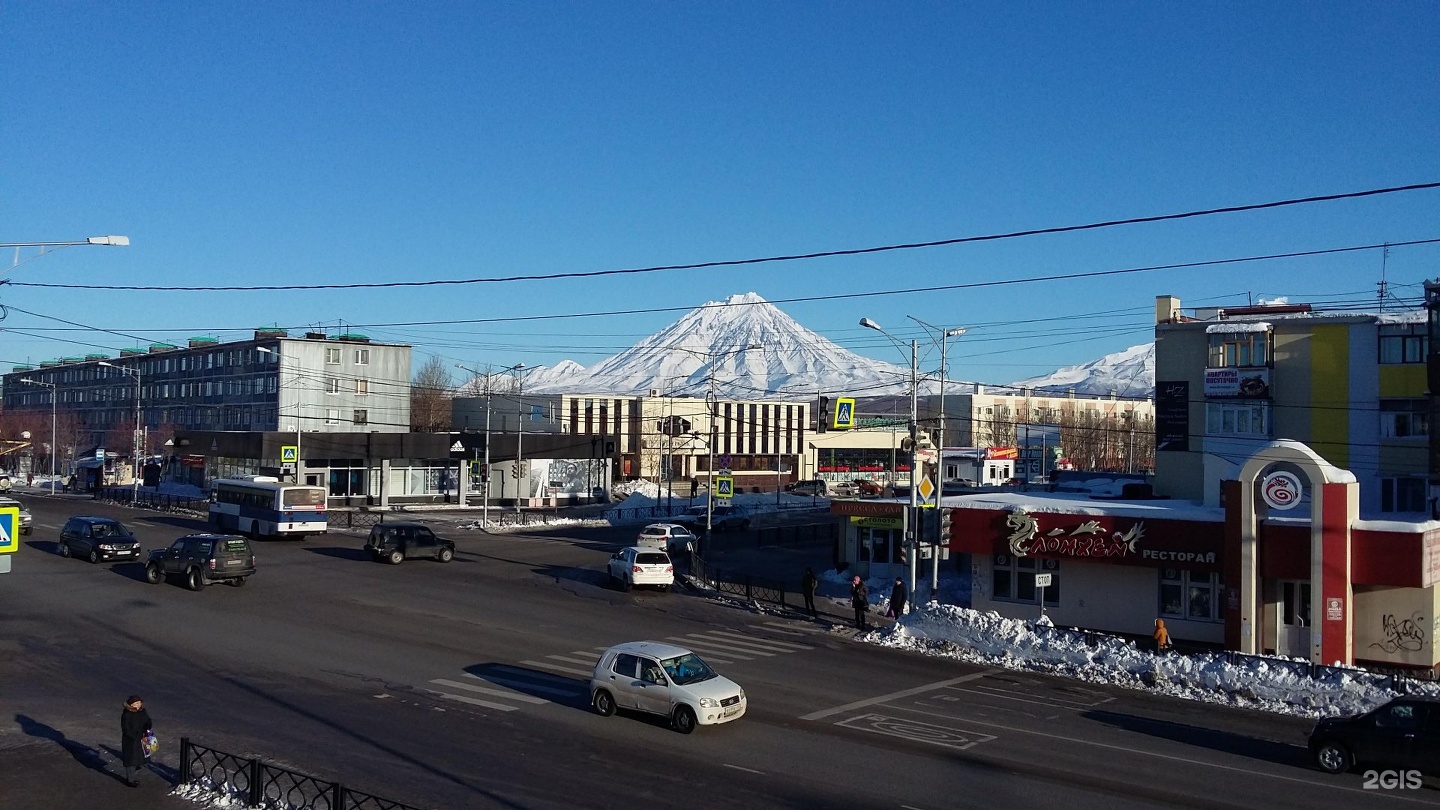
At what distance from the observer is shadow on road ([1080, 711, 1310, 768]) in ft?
62.7

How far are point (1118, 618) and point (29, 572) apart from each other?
37496mm

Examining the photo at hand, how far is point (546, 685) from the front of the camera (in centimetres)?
2305

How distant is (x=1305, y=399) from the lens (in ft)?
158

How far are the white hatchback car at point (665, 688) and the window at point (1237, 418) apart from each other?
37.8m

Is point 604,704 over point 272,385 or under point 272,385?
under

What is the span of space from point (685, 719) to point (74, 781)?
32.0 ft

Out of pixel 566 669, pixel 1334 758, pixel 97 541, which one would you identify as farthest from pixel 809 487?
pixel 1334 758

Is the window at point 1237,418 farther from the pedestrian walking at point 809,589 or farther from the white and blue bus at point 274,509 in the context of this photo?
the white and blue bus at point 274,509

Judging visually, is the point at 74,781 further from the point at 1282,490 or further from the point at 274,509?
the point at 274,509

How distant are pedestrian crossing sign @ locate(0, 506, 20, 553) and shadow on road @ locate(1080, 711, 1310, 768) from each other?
19800mm

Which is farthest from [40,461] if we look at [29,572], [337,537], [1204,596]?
[1204,596]

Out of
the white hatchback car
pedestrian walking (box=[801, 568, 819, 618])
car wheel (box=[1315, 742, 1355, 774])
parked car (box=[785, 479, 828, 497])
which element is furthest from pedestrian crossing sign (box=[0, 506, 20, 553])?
parked car (box=[785, 479, 828, 497])

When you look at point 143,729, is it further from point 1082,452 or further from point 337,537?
point 1082,452

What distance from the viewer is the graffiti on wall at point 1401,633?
28.1 metres
